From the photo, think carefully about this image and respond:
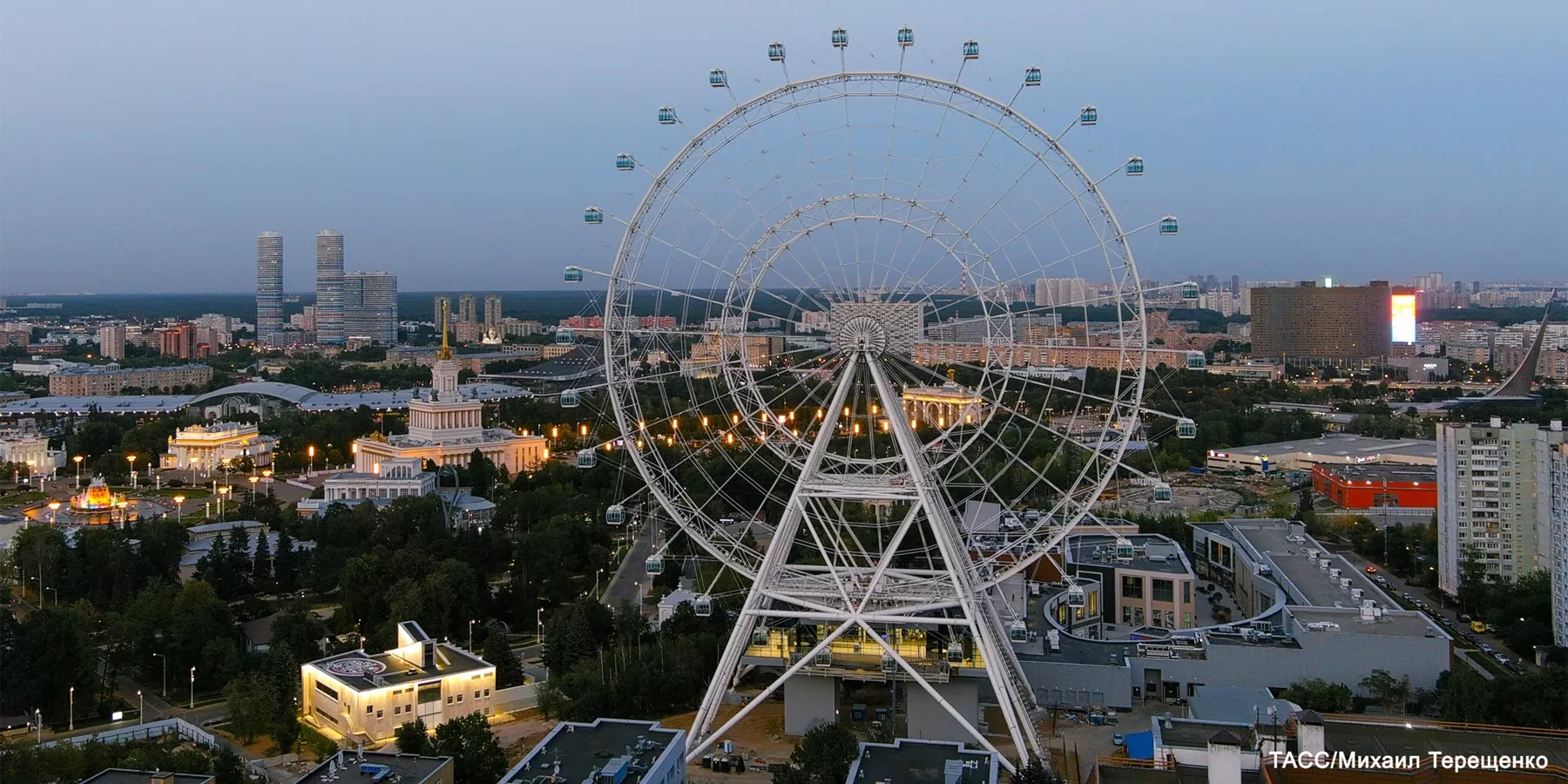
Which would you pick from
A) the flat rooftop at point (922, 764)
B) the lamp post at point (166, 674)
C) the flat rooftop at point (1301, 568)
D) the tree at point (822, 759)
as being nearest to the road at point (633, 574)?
the lamp post at point (166, 674)

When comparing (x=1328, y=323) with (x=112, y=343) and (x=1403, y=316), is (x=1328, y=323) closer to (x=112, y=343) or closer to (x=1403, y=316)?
(x=1403, y=316)

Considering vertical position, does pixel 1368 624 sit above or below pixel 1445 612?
above

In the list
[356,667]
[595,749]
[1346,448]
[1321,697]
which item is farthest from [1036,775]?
[1346,448]

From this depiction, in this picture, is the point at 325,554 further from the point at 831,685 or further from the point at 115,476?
the point at 115,476

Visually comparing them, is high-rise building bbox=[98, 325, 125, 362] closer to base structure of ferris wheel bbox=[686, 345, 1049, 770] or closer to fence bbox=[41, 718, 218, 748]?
fence bbox=[41, 718, 218, 748]

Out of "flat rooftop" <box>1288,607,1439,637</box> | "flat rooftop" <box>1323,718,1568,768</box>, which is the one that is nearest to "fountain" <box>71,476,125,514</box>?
"flat rooftop" <box>1288,607,1439,637</box>

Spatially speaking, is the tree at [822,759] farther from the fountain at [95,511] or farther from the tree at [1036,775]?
the fountain at [95,511]
